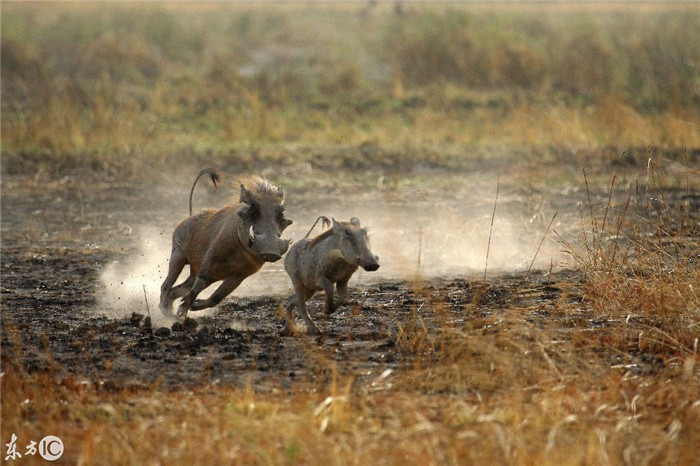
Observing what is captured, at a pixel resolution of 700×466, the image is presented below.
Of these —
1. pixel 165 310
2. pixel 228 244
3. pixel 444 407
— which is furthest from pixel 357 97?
pixel 444 407

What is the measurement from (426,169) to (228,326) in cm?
728

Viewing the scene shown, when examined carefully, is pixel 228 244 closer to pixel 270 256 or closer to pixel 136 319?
pixel 270 256

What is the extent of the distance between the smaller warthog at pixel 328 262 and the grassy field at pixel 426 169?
0.35 m

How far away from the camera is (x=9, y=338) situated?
A: 6.87 meters

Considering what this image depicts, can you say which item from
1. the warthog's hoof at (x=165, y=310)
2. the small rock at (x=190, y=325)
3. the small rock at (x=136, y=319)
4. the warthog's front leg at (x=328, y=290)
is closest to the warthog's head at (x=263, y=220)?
the warthog's front leg at (x=328, y=290)

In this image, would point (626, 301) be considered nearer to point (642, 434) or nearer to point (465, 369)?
point (465, 369)

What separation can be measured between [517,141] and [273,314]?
8.30 m

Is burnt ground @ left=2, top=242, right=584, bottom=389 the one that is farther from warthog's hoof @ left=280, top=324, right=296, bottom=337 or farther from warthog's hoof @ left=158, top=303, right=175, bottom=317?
warthog's hoof @ left=158, top=303, right=175, bottom=317

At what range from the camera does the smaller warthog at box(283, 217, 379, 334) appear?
21.0ft

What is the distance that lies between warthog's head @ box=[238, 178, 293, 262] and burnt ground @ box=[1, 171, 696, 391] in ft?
1.68

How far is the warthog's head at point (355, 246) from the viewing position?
6.32 m

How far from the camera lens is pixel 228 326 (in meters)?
7.34

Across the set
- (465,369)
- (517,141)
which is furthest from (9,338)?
(517,141)

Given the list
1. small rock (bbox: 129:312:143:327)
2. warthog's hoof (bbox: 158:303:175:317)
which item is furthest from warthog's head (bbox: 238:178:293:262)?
Result: warthog's hoof (bbox: 158:303:175:317)
